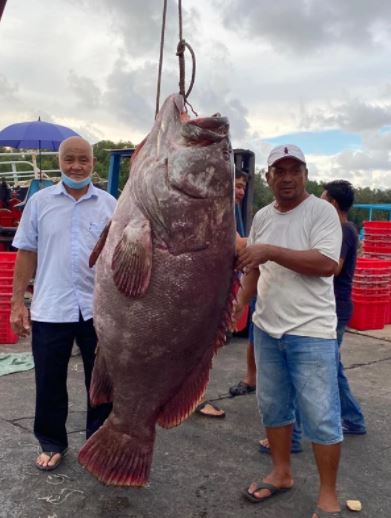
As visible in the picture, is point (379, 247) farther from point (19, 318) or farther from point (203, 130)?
point (203, 130)

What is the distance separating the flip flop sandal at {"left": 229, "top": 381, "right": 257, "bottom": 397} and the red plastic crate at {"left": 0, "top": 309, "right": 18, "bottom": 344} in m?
2.84

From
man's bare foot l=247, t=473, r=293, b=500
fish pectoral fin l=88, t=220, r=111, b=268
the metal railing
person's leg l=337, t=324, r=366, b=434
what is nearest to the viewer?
fish pectoral fin l=88, t=220, r=111, b=268

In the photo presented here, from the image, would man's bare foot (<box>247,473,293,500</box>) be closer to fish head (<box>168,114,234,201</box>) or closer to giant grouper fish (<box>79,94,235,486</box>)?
giant grouper fish (<box>79,94,235,486</box>)

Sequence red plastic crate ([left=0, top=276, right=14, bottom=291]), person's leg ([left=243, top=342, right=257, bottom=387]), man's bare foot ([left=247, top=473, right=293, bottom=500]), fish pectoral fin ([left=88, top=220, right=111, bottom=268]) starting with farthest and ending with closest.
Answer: red plastic crate ([left=0, top=276, right=14, bottom=291]) → person's leg ([left=243, top=342, right=257, bottom=387]) → man's bare foot ([left=247, top=473, right=293, bottom=500]) → fish pectoral fin ([left=88, top=220, right=111, bottom=268])

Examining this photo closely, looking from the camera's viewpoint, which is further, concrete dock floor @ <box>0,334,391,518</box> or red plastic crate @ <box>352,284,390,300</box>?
red plastic crate @ <box>352,284,390,300</box>

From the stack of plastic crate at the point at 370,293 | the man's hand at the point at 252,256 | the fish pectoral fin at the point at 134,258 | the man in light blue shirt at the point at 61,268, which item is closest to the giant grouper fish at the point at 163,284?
the fish pectoral fin at the point at 134,258

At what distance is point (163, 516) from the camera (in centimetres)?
325

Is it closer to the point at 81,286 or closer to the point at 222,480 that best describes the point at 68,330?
the point at 81,286

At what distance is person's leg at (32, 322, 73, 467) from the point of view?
11.8 feet

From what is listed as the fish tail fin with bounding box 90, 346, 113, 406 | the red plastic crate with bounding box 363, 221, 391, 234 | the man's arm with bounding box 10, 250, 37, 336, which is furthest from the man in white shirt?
the red plastic crate with bounding box 363, 221, 391, 234

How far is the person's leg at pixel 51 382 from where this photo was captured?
3588 millimetres

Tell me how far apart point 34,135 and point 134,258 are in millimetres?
9403

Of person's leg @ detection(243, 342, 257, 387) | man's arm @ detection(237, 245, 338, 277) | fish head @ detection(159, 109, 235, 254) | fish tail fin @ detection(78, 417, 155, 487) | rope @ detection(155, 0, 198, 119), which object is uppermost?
rope @ detection(155, 0, 198, 119)

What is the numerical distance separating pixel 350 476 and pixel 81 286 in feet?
6.91
